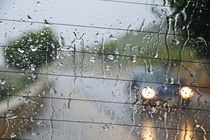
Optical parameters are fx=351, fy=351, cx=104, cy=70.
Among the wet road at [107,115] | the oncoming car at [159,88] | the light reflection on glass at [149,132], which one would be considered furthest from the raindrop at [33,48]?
the light reflection on glass at [149,132]

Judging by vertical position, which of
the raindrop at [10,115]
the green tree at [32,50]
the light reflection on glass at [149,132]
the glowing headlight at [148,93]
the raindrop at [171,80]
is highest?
the green tree at [32,50]

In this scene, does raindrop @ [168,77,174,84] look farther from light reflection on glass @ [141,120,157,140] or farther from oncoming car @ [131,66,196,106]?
light reflection on glass @ [141,120,157,140]

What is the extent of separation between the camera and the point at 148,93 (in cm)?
115

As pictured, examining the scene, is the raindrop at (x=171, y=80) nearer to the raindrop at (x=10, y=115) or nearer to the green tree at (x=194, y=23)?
the green tree at (x=194, y=23)

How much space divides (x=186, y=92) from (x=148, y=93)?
0.42ft

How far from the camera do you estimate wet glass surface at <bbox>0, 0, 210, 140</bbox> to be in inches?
44.0

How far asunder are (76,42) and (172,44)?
1.03 ft

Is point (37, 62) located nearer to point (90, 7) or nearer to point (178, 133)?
point (90, 7)

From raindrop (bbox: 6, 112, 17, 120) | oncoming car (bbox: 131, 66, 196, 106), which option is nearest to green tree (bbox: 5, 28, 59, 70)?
raindrop (bbox: 6, 112, 17, 120)

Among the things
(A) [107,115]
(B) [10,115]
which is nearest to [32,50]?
(B) [10,115]

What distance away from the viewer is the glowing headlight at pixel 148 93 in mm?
1150

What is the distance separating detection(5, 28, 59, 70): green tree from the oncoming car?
0.29m

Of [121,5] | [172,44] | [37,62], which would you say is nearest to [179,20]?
[172,44]

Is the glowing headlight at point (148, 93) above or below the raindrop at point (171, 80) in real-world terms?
below
